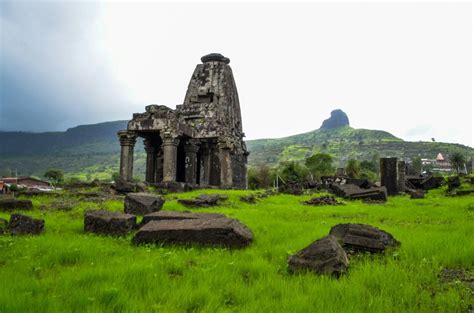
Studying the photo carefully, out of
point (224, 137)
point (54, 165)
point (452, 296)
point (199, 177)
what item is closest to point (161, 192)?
point (224, 137)

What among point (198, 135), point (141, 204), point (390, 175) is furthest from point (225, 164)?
point (141, 204)

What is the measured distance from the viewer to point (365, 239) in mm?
5168

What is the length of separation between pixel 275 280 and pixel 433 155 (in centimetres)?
16246

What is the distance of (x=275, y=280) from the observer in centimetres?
386

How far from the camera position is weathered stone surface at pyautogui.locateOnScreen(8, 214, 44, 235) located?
6.41m

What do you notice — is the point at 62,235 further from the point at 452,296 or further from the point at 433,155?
the point at 433,155

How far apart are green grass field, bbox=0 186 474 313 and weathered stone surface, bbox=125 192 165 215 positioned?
10.4ft

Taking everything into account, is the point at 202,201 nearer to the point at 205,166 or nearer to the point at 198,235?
the point at 198,235

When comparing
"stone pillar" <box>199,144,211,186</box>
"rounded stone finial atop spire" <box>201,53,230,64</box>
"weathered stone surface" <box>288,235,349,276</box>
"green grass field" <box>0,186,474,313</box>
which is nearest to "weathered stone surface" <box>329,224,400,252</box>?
"green grass field" <box>0,186,474,313</box>

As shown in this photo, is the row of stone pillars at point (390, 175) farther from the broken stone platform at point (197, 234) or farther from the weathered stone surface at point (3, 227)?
the weathered stone surface at point (3, 227)

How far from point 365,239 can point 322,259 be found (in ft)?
4.45

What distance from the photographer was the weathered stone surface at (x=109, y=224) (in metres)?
6.65

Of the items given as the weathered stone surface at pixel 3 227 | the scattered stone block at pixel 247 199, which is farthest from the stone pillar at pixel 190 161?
the weathered stone surface at pixel 3 227

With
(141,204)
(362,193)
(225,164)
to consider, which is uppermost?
(225,164)
